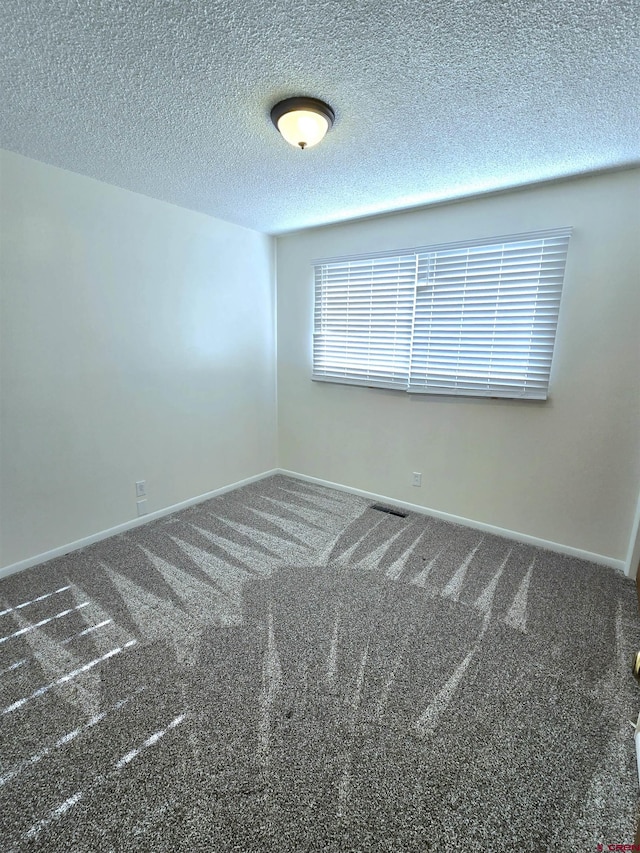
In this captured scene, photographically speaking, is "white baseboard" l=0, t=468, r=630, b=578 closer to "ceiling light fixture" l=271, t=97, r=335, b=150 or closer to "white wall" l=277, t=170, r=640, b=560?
"white wall" l=277, t=170, r=640, b=560

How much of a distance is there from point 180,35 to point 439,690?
2.59 m

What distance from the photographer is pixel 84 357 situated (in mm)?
2482

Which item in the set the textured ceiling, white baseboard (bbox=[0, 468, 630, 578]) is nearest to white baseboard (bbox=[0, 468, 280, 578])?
white baseboard (bbox=[0, 468, 630, 578])

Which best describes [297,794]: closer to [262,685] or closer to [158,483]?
[262,685]

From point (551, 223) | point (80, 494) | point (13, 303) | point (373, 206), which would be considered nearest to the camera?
point (13, 303)

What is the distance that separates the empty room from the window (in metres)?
0.02

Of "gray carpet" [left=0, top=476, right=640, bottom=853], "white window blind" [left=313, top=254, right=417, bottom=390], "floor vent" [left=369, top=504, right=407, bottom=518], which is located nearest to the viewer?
"gray carpet" [left=0, top=476, right=640, bottom=853]

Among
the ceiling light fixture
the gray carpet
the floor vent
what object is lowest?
the gray carpet

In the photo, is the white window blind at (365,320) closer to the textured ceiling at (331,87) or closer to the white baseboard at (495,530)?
the textured ceiling at (331,87)

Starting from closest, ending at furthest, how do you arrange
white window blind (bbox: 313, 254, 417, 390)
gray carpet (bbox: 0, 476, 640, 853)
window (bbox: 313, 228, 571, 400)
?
gray carpet (bbox: 0, 476, 640, 853)
window (bbox: 313, 228, 571, 400)
white window blind (bbox: 313, 254, 417, 390)

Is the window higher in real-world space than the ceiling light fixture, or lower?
lower

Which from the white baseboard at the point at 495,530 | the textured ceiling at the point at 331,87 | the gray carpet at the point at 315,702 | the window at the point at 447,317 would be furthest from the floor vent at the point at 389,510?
the textured ceiling at the point at 331,87

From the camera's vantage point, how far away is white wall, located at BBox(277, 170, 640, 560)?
2.27 m

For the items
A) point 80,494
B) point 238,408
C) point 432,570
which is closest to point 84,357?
point 80,494
